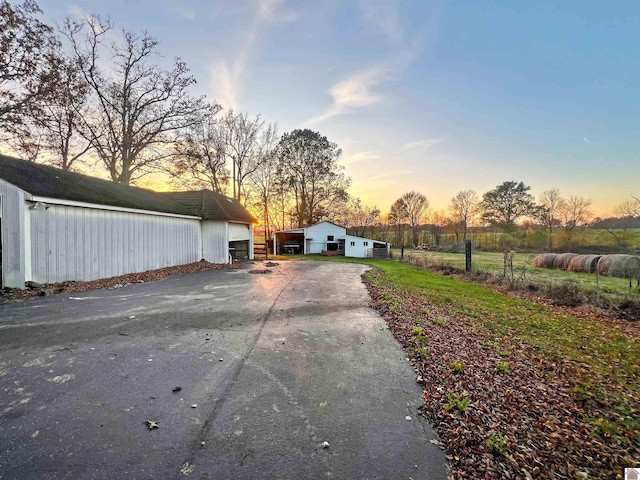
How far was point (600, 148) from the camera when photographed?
14.1m

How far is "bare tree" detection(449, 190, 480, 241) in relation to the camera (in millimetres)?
47969

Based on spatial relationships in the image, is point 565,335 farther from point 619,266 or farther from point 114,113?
point 114,113

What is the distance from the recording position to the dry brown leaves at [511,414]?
2053 mm

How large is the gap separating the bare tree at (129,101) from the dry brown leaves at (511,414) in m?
23.3

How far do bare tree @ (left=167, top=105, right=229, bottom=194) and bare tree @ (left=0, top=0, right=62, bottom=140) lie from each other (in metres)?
7.63

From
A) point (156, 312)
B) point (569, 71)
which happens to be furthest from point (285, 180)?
point (156, 312)

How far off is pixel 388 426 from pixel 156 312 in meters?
5.44

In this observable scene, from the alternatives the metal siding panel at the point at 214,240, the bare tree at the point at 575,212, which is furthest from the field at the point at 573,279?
the bare tree at the point at 575,212

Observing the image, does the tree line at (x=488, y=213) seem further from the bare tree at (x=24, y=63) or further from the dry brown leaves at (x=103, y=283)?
the bare tree at (x=24, y=63)

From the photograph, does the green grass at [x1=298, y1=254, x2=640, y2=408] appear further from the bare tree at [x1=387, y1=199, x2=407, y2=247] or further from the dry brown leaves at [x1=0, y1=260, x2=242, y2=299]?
the bare tree at [x1=387, y1=199, x2=407, y2=247]

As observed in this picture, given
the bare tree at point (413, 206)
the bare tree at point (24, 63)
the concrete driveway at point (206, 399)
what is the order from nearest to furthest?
the concrete driveway at point (206, 399), the bare tree at point (24, 63), the bare tree at point (413, 206)

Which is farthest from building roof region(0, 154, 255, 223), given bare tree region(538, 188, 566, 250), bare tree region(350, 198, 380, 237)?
bare tree region(538, 188, 566, 250)

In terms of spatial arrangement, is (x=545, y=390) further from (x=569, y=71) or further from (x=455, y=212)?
(x=455, y=212)

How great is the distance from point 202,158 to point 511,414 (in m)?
27.1
